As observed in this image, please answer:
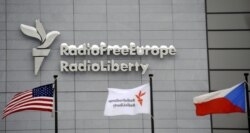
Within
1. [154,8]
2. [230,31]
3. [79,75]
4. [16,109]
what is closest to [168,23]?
[154,8]

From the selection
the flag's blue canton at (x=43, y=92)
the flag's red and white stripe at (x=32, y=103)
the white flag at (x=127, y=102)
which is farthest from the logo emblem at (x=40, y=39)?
the white flag at (x=127, y=102)

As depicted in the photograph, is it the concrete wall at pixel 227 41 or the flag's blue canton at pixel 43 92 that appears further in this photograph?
the concrete wall at pixel 227 41

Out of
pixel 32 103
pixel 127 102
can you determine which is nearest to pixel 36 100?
pixel 32 103

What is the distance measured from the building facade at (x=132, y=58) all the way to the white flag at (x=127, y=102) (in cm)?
466

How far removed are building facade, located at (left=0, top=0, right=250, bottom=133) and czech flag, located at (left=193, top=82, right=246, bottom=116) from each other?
5147 millimetres

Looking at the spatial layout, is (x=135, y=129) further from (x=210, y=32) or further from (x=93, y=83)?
(x=210, y=32)

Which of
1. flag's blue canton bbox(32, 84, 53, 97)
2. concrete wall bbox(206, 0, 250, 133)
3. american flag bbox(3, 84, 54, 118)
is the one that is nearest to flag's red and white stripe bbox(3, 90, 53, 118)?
american flag bbox(3, 84, 54, 118)

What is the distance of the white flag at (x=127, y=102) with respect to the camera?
22.6 meters

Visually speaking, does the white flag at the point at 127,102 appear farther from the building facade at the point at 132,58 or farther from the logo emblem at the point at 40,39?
the logo emblem at the point at 40,39

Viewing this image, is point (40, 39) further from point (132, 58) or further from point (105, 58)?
point (132, 58)

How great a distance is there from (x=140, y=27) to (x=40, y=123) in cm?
598

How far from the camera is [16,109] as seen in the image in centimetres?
2295

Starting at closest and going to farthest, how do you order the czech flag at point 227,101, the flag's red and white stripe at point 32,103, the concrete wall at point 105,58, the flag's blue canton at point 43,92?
the czech flag at point 227,101 < the flag's red and white stripe at point 32,103 < the flag's blue canton at point 43,92 < the concrete wall at point 105,58

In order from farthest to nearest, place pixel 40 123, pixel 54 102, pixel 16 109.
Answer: pixel 40 123
pixel 54 102
pixel 16 109
